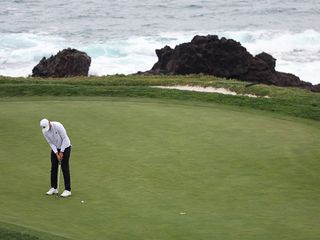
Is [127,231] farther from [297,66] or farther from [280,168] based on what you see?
[297,66]

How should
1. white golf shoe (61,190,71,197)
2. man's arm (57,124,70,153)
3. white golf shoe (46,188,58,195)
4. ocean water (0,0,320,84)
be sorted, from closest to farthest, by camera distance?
white golf shoe (61,190,71,197) → white golf shoe (46,188,58,195) → man's arm (57,124,70,153) → ocean water (0,0,320,84)

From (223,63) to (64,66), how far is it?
6319 mm

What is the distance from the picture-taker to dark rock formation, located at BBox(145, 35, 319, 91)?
32.8 meters

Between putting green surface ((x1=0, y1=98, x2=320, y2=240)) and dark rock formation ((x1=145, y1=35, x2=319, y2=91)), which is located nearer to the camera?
putting green surface ((x1=0, y1=98, x2=320, y2=240))

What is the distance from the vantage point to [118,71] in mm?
48750

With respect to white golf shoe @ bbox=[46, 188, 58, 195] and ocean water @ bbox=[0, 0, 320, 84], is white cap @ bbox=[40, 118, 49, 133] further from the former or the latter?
ocean water @ bbox=[0, 0, 320, 84]

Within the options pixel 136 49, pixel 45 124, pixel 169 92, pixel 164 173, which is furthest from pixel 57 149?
pixel 136 49

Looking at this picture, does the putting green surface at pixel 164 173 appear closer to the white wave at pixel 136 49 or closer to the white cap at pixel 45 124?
the white cap at pixel 45 124

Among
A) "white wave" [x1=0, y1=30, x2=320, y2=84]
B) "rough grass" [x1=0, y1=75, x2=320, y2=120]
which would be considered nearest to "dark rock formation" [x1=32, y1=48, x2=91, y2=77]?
"rough grass" [x1=0, y1=75, x2=320, y2=120]

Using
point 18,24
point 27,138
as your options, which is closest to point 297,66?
point 18,24

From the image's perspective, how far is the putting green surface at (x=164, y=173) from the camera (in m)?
13.2

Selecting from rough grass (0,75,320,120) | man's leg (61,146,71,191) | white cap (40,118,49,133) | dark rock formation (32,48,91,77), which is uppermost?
dark rock formation (32,48,91,77)

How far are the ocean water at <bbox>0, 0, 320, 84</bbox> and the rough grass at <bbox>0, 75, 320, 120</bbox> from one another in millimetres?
19252

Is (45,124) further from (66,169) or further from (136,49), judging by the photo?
(136,49)
